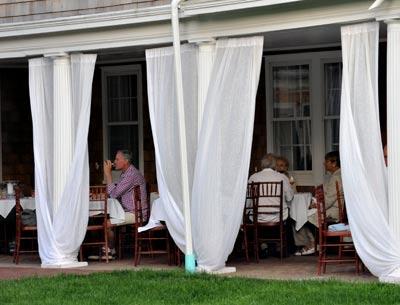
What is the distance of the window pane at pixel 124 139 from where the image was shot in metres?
17.0

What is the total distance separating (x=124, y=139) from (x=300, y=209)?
14.7 ft

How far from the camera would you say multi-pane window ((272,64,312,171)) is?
50.8 ft

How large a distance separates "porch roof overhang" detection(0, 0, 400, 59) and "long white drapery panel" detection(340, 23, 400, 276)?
332 millimetres

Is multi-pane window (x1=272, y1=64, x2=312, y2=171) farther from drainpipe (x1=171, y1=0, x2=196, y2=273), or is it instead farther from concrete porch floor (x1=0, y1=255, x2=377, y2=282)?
drainpipe (x1=171, y1=0, x2=196, y2=273)

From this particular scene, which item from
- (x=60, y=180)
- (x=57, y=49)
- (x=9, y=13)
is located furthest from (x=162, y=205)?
(x=9, y=13)

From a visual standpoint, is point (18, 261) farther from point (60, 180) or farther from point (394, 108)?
point (394, 108)

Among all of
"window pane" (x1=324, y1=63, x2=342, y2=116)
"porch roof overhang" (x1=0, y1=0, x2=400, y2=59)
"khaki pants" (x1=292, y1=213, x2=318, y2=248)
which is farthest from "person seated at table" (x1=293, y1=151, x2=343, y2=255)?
"porch roof overhang" (x1=0, y1=0, x2=400, y2=59)

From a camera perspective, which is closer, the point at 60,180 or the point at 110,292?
the point at 110,292

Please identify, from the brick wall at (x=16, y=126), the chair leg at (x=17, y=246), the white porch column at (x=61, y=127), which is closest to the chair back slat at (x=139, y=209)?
the white porch column at (x=61, y=127)

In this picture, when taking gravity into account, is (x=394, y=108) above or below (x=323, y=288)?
above

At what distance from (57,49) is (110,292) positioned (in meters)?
4.29

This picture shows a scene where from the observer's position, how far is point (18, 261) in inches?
561

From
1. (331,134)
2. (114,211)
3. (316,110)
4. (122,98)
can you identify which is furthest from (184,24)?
(122,98)

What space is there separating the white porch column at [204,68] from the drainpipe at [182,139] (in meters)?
0.26
